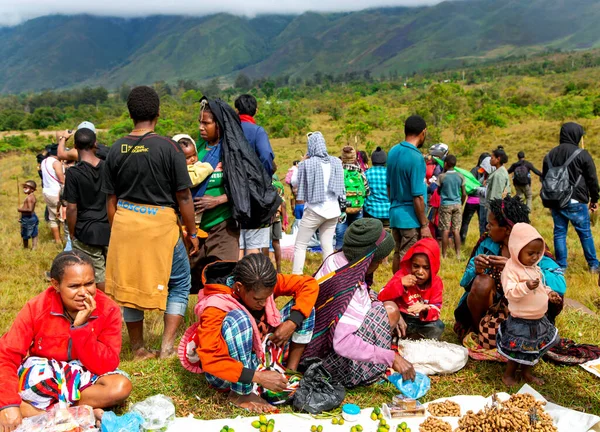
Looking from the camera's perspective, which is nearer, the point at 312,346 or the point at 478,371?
the point at 312,346

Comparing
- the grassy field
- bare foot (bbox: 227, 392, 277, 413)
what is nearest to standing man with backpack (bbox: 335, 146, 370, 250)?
the grassy field

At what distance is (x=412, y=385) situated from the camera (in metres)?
3.35

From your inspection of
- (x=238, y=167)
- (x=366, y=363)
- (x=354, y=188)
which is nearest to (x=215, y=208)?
(x=238, y=167)

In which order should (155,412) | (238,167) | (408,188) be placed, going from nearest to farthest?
1. (155,412)
2. (238,167)
3. (408,188)

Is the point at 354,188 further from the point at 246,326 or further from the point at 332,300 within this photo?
the point at 246,326

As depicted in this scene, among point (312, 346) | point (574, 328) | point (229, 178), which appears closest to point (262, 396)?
point (312, 346)

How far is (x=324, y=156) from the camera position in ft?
18.6

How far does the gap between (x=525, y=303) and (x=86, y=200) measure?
355cm

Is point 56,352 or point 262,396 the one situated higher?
point 56,352

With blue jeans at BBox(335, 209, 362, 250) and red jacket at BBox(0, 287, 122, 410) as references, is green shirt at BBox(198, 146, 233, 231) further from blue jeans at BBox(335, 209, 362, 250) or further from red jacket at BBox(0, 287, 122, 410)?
blue jeans at BBox(335, 209, 362, 250)

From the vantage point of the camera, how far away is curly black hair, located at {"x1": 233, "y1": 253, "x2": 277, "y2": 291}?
2.96 m

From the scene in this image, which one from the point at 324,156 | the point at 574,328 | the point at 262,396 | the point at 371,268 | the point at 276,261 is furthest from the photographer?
the point at 276,261

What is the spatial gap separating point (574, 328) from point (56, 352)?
395cm

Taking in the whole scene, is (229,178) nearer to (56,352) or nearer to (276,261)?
(56,352)
